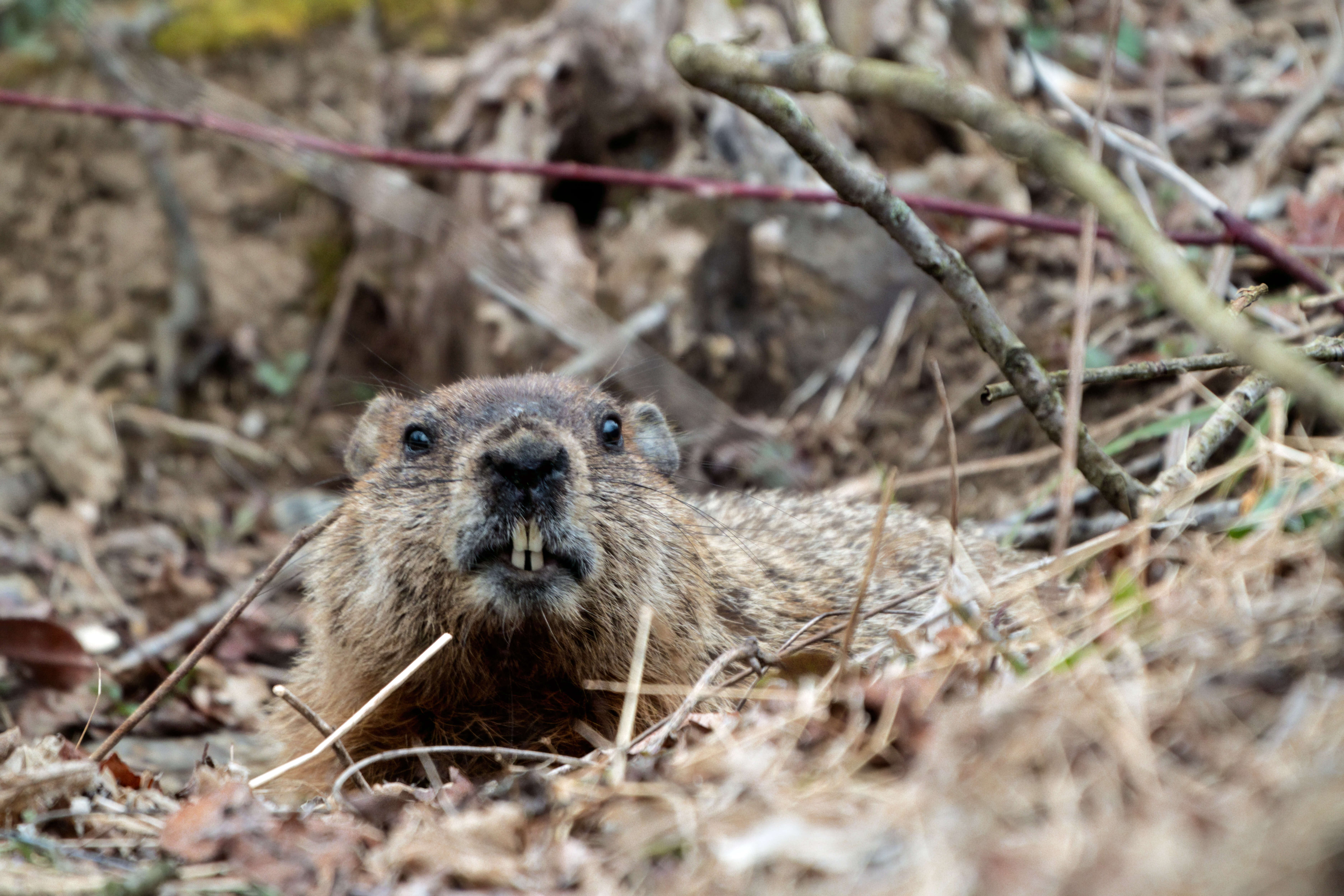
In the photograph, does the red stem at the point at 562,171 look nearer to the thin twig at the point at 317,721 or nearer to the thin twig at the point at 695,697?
the thin twig at the point at 695,697

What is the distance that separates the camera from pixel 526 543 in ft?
11.6

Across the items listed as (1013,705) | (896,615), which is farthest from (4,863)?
(896,615)

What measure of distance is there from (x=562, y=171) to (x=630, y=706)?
3.63m

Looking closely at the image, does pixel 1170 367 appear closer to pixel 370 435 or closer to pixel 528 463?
pixel 528 463

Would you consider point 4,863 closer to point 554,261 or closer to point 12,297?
point 554,261

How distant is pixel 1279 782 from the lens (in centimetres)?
193

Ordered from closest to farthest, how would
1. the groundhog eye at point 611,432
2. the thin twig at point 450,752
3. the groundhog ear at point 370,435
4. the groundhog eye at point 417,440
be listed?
the thin twig at point 450,752 → the groundhog eye at point 417,440 → the groundhog eye at point 611,432 → the groundhog ear at point 370,435

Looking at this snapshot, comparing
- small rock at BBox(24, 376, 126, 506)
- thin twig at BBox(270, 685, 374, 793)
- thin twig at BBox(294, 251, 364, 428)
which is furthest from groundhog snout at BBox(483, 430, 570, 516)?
thin twig at BBox(294, 251, 364, 428)

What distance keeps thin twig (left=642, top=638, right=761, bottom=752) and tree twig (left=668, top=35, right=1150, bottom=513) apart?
106 centimetres

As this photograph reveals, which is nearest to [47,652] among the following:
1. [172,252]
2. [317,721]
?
[317,721]

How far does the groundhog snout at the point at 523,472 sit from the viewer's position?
11.6 ft

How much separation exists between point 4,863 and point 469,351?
4904mm

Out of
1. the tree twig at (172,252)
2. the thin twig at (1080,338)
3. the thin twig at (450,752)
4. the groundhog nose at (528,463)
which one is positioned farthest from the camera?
the tree twig at (172,252)

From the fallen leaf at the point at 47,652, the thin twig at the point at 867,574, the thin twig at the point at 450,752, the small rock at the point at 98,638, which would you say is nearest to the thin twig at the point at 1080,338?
the thin twig at the point at 867,574
